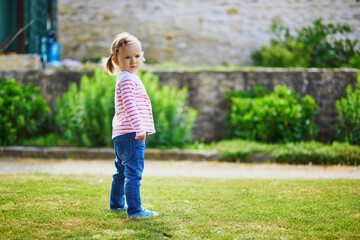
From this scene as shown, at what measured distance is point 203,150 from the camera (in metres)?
7.78

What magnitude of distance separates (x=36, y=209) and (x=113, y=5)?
10.4 m

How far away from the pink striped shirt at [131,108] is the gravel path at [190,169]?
247 centimetres

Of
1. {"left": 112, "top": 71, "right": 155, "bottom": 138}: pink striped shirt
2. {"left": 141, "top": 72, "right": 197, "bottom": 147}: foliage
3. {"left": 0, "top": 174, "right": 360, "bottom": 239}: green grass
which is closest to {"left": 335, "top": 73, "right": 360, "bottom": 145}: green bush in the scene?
{"left": 141, "top": 72, "right": 197, "bottom": 147}: foliage

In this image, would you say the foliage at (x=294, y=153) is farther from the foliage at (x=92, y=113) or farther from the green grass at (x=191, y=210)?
the green grass at (x=191, y=210)

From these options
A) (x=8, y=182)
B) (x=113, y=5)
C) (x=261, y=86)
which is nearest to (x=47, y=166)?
(x=8, y=182)

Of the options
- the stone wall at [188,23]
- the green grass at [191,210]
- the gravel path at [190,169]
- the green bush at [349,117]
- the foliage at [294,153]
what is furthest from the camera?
the stone wall at [188,23]

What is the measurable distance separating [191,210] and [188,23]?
32.7 feet

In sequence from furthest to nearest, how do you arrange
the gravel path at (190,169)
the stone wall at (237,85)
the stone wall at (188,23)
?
1. the stone wall at (188,23)
2. the stone wall at (237,85)
3. the gravel path at (190,169)

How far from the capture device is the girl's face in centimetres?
353

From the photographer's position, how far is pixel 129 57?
355cm

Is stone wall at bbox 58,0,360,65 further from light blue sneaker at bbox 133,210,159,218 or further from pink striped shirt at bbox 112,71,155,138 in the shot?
light blue sneaker at bbox 133,210,159,218

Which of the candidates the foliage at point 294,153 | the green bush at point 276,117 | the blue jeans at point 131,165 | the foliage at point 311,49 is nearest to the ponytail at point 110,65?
the blue jeans at point 131,165

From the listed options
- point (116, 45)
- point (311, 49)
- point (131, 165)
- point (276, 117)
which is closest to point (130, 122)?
point (131, 165)

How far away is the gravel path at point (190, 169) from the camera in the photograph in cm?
599
